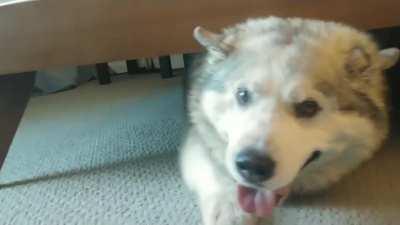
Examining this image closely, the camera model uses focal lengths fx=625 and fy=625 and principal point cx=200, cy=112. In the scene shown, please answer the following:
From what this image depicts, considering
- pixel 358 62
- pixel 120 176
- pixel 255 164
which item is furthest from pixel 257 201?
pixel 120 176

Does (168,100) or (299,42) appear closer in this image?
(299,42)

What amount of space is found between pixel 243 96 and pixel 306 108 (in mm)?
129

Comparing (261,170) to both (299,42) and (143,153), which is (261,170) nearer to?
(299,42)

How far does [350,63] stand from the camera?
1290 millimetres

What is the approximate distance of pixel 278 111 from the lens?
1.20 m

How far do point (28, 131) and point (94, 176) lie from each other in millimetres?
492

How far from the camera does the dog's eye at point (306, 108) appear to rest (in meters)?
1.21

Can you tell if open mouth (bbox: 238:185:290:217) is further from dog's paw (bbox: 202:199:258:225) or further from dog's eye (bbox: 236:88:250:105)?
dog's eye (bbox: 236:88:250:105)

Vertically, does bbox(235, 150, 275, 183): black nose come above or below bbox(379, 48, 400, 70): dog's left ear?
below

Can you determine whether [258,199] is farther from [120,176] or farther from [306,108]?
[120,176]

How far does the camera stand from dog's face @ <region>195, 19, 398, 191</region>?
1174 millimetres

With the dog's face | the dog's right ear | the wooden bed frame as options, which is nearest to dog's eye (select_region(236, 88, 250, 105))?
the dog's face

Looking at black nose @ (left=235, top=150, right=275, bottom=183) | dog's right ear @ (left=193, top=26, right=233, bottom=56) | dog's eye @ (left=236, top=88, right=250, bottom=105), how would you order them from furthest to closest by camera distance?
dog's right ear @ (left=193, top=26, right=233, bottom=56) < dog's eye @ (left=236, top=88, right=250, bottom=105) < black nose @ (left=235, top=150, right=275, bottom=183)

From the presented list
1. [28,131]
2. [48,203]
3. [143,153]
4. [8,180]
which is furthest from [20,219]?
[28,131]
